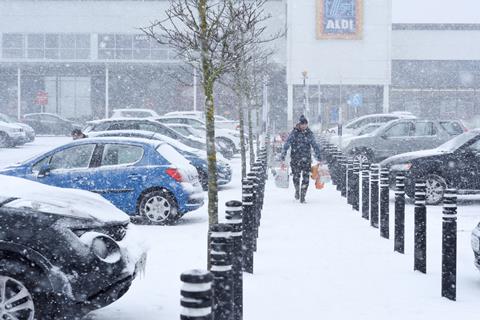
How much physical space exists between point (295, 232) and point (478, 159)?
4.76m

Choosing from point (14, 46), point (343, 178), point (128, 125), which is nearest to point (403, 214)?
point (343, 178)

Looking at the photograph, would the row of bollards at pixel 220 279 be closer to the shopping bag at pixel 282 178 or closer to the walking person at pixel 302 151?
the walking person at pixel 302 151

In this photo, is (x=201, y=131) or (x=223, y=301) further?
(x=201, y=131)

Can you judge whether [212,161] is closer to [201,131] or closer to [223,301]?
[223,301]

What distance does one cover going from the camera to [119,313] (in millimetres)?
6867

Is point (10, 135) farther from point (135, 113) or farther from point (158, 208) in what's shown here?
point (158, 208)

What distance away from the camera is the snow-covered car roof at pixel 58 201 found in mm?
6055

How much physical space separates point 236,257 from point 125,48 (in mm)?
55810

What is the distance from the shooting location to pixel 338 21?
51.4 meters

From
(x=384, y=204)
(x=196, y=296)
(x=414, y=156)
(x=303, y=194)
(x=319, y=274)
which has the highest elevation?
(x=414, y=156)

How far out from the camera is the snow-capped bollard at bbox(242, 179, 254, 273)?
8648 mm

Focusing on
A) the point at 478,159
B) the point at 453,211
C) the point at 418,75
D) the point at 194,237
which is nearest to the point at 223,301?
the point at 453,211

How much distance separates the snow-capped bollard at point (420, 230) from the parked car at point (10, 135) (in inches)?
1075

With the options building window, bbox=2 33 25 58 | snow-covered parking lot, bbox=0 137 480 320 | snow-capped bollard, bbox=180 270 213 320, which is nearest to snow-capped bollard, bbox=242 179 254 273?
snow-covered parking lot, bbox=0 137 480 320
